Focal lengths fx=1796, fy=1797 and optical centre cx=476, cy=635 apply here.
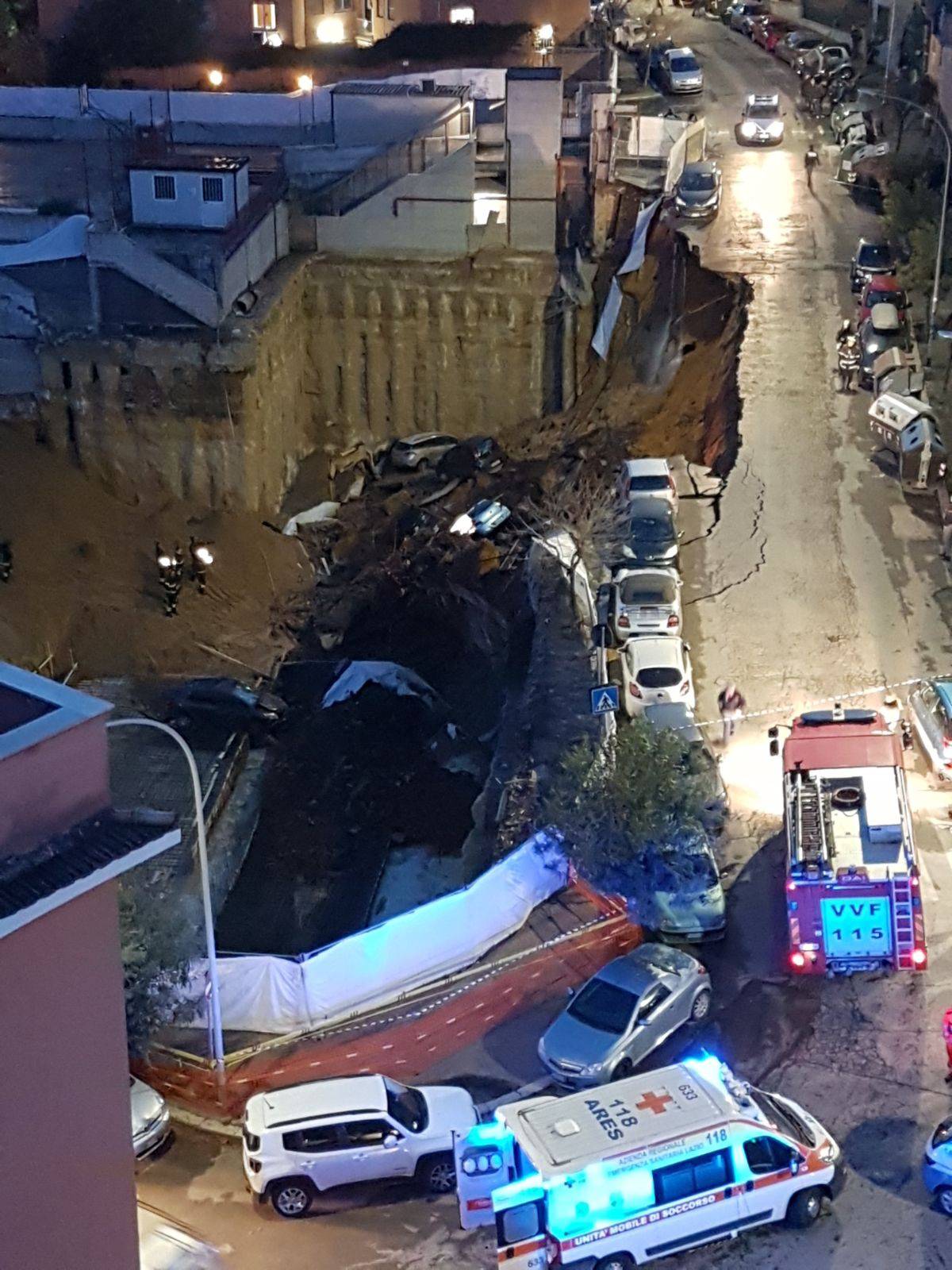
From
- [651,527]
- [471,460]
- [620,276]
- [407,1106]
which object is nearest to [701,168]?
[620,276]

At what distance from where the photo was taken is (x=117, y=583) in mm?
38781

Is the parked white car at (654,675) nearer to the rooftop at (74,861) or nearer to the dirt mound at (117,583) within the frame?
the dirt mound at (117,583)

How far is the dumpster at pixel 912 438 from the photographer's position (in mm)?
33312

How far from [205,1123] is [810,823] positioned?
7.90m

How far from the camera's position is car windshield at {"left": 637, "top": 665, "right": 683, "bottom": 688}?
88.1ft

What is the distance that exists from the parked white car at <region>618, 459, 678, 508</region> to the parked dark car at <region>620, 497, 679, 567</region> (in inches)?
16.6

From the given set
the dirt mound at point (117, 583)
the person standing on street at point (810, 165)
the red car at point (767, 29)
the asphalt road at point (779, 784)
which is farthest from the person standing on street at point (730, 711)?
the red car at point (767, 29)

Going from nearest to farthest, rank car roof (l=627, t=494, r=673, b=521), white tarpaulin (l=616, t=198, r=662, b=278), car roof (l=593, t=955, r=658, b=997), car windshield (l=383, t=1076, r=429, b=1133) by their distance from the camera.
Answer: car windshield (l=383, t=1076, r=429, b=1133) < car roof (l=593, t=955, r=658, b=997) < car roof (l=627, t=494, r=673, b=521) < white tarpaulin (l=616, t=198, r=662, b=278)

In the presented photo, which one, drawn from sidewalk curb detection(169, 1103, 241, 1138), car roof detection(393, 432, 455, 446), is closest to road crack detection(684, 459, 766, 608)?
car roof detection(393, 432, 455, 446)

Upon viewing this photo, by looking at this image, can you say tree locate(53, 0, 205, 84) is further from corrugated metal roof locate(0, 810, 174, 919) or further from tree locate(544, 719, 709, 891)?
corrugated metal roof locate(0, 810, 174, 919)

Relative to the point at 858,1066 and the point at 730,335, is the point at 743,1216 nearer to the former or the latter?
the point at 858,1066

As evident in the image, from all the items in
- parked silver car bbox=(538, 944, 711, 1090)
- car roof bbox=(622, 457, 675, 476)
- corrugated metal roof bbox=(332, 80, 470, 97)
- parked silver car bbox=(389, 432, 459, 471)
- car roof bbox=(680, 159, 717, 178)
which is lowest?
parked silver car bbox=(389, 432, 459, 471)

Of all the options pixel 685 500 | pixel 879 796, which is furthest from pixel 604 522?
pixel 879 796

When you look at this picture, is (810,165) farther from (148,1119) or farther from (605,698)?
(148,1119)
